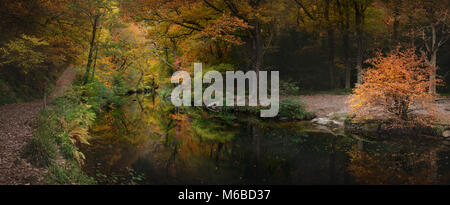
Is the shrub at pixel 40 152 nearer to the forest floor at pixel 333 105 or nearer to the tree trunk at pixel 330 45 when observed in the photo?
the forest floor at pixel 333 105

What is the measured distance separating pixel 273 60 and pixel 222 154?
14.5 meters

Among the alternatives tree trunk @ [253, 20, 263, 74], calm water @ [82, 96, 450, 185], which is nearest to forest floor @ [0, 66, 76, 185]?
calm water @ [82, 96, 450, 185]

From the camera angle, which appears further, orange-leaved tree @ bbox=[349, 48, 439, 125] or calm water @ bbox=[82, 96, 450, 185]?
orange-leaved tree @ bbox=[349, 48, 439, 125]

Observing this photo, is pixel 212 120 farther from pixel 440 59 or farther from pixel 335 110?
pixel 440 59

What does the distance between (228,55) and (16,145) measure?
15442mm

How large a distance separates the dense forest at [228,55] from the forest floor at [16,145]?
0.64ft

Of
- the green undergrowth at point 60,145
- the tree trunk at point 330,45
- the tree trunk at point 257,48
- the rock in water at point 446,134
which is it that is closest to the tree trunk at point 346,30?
the tree trunk at point 330,45

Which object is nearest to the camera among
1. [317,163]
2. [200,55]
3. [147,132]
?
[317,163]

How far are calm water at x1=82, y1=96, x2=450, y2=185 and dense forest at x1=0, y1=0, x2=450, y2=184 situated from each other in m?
0.54

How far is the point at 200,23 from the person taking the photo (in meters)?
16.9

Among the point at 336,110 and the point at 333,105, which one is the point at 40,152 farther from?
the point at 333,105

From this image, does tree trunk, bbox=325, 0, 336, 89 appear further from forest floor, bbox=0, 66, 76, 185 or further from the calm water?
forest floor, bbox=0, 66, 76, 185

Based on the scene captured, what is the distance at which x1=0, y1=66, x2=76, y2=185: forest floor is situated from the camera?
5.35 metres

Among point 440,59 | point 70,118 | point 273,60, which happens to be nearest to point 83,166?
point 70,118
